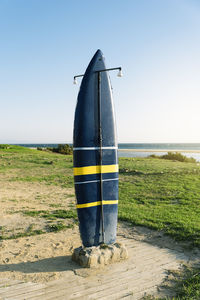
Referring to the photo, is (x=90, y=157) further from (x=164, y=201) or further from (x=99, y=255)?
(x=164, y=201)

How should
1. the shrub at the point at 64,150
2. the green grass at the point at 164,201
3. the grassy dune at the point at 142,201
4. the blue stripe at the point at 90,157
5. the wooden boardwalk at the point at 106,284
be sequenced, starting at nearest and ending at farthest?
the wooden boardwalk at the point at 106,284, the blue stripe at the point at 90,157, the grassy dune at the point at 142,201, the green grass at the point at 164,201, the shrub at the point at 64,150

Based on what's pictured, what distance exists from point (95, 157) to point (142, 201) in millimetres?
5690

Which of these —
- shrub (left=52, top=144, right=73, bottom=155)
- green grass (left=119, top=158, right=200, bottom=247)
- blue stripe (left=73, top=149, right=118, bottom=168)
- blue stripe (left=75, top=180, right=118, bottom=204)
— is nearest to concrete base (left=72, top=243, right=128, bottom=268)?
blue stripe (left=75, top=180, right=118, bottom=204)

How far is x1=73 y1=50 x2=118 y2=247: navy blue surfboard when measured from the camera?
514 centimetres

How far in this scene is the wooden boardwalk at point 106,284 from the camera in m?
4.07

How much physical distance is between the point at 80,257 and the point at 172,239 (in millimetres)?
2560

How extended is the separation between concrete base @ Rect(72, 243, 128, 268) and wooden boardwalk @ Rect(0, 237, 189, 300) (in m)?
0.13

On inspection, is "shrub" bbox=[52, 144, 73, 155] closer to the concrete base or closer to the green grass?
the green grass

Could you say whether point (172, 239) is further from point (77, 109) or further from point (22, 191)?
point (22, 191)

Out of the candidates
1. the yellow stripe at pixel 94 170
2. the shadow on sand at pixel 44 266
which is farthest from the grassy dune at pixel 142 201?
the yellow stripe at pixel 94 170

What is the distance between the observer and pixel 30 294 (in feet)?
13.4

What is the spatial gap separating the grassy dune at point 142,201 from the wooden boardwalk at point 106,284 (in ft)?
1.87

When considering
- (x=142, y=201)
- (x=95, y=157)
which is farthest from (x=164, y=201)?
(x=95, y=157)

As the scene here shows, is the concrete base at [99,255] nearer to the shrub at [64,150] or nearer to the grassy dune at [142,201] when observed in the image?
the grassy dune at [142,201]
